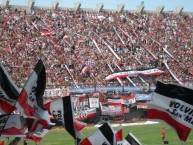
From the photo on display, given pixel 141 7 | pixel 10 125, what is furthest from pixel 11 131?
pixel 141 7

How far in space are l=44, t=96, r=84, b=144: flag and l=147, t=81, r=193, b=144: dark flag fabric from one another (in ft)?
4.69

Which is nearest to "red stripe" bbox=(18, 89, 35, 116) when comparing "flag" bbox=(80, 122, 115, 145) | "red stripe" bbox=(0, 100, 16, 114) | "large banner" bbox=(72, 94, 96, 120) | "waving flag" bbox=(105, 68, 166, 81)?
"red stripe" bbox=(0, 100, 16, 114)

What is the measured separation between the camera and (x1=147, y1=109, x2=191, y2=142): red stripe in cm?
859

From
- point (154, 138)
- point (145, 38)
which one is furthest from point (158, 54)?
point (154, 138)

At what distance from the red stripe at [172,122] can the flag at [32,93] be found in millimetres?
1985

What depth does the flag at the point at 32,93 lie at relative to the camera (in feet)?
25.9

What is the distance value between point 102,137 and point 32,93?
54.4 inches

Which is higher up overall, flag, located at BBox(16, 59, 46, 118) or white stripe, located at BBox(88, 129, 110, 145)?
flag, located at BBox(16, 59, 46, 118)

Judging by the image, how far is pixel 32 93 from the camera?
8.17 meters

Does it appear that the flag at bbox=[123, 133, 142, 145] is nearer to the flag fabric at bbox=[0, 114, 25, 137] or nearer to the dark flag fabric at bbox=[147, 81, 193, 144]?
the dark flag fabric at bbox=[147, 81, 193, 144]

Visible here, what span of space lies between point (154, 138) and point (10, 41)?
2204 cm

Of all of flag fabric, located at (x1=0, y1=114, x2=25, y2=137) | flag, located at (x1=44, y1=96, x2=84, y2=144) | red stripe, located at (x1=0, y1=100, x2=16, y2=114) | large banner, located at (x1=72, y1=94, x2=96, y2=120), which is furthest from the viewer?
large banner, located at (x1=72, y1=94, x2=96, y2=120)

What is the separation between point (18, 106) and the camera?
7.89m

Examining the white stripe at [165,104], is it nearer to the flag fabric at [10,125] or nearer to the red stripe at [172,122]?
the red stripe at [172,122]
